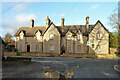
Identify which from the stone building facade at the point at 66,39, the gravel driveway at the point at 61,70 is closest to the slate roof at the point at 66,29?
the stone building facade at the point at 66,39

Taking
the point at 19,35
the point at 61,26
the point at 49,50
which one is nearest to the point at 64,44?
the point at 49,50

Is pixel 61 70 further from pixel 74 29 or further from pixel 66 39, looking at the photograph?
→ pixel 74 29

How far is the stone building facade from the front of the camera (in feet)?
72.5

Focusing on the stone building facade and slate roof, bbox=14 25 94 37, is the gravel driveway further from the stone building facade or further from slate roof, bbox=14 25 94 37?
slate roof, bbox=14 25 94 37

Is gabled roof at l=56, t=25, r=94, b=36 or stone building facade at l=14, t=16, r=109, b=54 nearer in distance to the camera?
stone building facade at l=14, t=16, r=109, b=54

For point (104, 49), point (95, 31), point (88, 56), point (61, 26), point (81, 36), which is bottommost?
point (88, 56)

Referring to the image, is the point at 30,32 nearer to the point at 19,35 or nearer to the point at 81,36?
the point at 19,35

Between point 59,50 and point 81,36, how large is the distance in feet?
27.4

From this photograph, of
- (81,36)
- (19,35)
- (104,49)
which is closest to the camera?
(104,49)

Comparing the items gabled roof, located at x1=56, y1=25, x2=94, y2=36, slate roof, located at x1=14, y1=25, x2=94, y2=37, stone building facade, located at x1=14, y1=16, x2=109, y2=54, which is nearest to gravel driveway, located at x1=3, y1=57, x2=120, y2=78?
stone building facade, located at x1=14, y1=16, x2=109, y2=54

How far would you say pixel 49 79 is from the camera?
6.57m

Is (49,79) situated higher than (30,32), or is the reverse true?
(30,32)

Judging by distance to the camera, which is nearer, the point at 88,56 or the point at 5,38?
the point at 88,56

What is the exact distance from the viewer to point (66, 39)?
77.9ft
